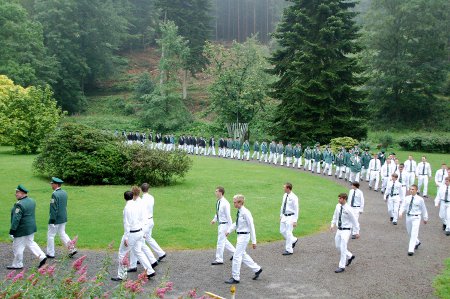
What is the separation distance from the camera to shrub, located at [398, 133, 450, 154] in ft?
142

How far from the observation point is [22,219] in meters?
10.7

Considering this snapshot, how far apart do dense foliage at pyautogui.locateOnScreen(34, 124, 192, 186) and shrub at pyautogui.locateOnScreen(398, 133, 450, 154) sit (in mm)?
28038

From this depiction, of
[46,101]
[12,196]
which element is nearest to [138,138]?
[46,101]

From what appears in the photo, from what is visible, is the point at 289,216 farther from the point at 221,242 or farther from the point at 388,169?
the point at 388,169

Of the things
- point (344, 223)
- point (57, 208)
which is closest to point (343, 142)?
point (344, 223)

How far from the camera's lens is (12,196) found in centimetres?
1909

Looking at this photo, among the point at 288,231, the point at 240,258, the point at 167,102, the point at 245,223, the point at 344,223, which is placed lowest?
the point at 240,258

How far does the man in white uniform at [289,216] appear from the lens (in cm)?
1296

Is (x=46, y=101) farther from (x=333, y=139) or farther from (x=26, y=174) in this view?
(x=333, y=139)

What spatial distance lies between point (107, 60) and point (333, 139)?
1514 inches

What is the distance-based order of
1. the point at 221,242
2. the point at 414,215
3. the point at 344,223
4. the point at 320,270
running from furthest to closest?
1. the point at 414,215
2. the point at 344,223
3. the point at 221,242
4. the point at 320,270

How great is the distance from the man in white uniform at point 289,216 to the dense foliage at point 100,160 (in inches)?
406

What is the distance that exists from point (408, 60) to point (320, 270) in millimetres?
45726

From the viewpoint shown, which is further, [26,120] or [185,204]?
[26,120]
